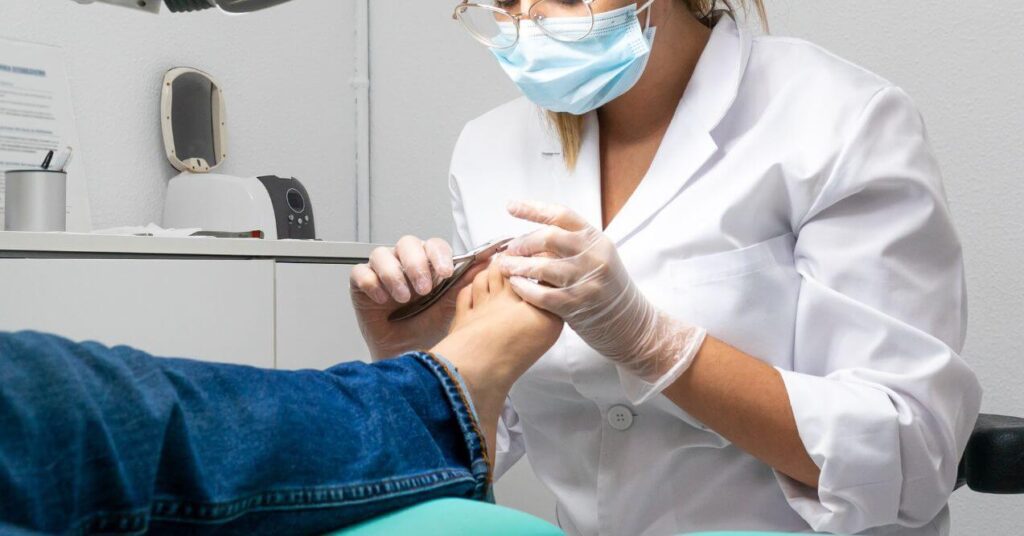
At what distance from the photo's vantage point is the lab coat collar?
1.17 meters

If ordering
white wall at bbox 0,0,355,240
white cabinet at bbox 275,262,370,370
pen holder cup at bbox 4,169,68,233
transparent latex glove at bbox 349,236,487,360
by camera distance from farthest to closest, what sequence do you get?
white wall at bbox 0,0,355,240 < white cabinet at bbox 275,262,370,370 < pen holder cup at bbox 4,169,68,233 < transparent latex glove at bbox 349,236,487,360

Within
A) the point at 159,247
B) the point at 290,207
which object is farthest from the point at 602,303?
the point at 290,207

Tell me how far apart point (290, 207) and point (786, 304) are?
1172 mm

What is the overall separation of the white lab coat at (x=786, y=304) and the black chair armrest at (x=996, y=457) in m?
0.02

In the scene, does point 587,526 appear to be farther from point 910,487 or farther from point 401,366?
point 401,366

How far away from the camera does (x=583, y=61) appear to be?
3.84ft

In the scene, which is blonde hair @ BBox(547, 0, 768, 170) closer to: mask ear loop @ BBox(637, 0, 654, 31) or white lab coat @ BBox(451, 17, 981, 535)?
white lab coat @ BBox(451, 17, 981, 535)

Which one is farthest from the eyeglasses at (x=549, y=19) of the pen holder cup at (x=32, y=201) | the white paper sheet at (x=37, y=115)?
the white paper sheet at (x=37, y=115)

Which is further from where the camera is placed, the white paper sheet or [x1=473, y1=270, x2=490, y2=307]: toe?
the white paper sheet

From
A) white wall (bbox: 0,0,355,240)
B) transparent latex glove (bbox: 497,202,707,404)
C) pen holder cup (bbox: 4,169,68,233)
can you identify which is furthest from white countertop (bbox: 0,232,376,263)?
transparent latex glove (bbox: 497,202,707,404)

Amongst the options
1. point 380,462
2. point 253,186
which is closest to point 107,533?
point 380,462

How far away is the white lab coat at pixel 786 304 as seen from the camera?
1011mm

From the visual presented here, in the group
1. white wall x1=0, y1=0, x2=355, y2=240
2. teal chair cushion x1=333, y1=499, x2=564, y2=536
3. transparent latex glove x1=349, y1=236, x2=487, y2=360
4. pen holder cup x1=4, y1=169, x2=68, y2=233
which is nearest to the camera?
teal chair cushion x1=333, y1=499, x2=564, y2=536

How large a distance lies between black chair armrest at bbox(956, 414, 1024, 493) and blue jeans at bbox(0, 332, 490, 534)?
59 centimetres
